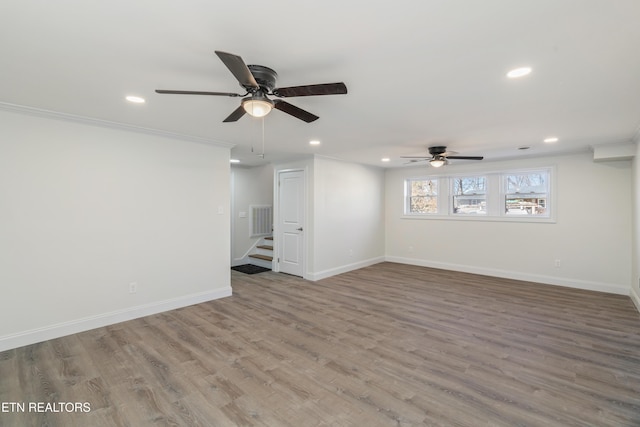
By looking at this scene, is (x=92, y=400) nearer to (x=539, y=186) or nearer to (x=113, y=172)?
(x=113, y=172)

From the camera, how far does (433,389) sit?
2332mm

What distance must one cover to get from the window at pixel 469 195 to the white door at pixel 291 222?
3.57m

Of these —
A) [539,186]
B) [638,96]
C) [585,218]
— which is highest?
[638,96]

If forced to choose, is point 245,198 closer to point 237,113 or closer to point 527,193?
point 237,113

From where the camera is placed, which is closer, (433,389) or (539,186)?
(433,389)

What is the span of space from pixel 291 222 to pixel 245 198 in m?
1.82

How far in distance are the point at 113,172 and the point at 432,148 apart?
4.56m

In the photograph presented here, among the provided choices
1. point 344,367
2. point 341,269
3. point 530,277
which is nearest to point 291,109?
point 344,367

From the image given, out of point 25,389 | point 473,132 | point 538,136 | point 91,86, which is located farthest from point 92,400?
point 538,136

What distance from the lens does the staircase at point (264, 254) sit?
684 cm

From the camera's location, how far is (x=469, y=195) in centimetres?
653

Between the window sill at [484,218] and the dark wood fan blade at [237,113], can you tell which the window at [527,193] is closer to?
the window sill at [484,218]

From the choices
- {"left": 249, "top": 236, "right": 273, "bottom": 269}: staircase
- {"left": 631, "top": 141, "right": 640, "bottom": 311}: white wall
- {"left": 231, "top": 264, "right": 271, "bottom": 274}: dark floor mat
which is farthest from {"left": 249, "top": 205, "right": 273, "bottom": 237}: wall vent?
{"left": 631, "top": 141, "right": 640, "bottom": 311}: white wall

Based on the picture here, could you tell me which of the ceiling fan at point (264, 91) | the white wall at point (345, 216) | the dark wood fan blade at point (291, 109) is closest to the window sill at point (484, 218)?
the white wall at point (345, 216)
